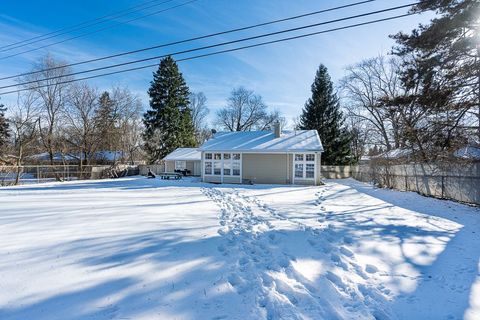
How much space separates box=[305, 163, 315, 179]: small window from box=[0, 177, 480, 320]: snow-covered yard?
12.5 m

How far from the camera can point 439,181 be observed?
12.2 m

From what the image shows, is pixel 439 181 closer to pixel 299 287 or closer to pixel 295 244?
pixel 295 244

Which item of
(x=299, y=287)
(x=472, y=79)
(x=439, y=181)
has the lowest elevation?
(x=299, y=287)

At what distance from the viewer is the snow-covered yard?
295 cm

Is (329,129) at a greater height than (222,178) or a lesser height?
greater

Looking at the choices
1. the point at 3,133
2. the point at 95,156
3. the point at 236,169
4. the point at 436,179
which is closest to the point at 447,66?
the point at 436,179

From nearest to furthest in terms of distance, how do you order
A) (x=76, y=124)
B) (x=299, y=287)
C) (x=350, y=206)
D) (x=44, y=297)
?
(x=44, y=297)
(x=299, y=287)
(x=350, y=206)
(x=76, y=124)

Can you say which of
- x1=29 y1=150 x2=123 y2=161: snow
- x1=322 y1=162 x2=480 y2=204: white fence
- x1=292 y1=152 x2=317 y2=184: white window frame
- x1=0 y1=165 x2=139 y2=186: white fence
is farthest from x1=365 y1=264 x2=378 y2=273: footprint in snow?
x1=29 y1=150 x2=123 y2=161: snow

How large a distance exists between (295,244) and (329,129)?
28644mm

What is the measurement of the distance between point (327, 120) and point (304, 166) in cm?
1444

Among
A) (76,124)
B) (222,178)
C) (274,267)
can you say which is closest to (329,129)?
(222,178)

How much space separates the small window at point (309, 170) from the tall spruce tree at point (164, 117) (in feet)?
67.4

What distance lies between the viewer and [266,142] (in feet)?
70.5

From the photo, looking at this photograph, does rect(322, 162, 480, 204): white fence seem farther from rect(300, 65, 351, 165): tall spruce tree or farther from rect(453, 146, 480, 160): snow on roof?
rect(300, 65, 351, 165): tall spruce tree
